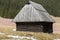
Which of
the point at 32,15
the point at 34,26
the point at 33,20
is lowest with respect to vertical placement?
the point at 34,26

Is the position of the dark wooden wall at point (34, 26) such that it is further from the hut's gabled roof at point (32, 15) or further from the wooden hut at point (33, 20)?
the hut's gabled roof at point (32, 15)

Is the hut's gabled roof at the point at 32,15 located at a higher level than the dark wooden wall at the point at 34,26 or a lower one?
higher

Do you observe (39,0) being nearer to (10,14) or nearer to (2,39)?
(10,14)

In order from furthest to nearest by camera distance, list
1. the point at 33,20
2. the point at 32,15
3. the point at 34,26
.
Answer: the point at 32,15 < the point at 34,26 < the point at 33,20

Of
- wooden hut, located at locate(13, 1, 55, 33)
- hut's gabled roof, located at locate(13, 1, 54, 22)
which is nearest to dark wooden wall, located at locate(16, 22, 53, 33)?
wooden hut, located at locate(13, 1, 55, 33)

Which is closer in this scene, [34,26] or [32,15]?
[34,26]

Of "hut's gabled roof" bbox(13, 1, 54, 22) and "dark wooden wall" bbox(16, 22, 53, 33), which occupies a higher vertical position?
"hut's gabled roof" bbox(13, 1, 54, 22)

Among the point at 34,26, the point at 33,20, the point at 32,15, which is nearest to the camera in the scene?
the point at 33,20

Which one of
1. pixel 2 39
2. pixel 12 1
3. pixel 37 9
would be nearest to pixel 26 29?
pixel 37 9

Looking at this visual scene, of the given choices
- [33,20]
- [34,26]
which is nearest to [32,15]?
[33,20]

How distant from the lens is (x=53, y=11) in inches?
2753

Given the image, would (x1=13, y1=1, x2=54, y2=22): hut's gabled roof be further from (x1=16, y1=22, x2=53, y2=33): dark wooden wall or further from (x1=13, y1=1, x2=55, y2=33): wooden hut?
(x1=16, y1=22, x2=53, y2=33): dark wooden wall

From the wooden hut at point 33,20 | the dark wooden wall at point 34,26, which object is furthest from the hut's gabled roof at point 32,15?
the dark wooden wall at point 34,26

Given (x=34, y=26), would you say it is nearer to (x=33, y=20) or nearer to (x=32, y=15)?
(x=33, y=20)
